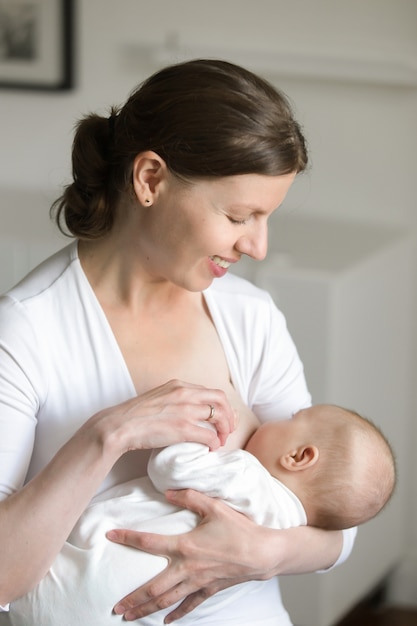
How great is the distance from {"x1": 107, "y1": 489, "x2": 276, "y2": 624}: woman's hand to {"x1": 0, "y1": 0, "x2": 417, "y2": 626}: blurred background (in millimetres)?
1231

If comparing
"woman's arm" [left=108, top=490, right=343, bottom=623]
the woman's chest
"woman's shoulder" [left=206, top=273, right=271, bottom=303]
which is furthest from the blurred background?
"woman's arm" [left=108, top=490, right=343, bottom=623]

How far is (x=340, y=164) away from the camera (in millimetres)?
3232

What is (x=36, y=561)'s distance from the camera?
1.54 m

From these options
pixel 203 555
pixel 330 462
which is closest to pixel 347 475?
pixel 330 462

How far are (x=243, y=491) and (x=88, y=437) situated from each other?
27 centimetres

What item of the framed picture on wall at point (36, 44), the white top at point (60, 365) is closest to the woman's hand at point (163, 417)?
the white top at point (60, 365)

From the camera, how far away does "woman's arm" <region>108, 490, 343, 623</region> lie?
1604mm

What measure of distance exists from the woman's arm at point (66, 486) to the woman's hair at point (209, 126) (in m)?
0.33

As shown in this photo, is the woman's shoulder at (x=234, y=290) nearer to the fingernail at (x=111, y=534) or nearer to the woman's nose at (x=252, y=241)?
the woman's nose at (x=252, y=241)

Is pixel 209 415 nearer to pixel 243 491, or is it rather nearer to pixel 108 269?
pixel 243 491

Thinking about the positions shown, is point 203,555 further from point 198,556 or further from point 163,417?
point 163,417

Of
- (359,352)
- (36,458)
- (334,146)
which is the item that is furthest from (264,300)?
(334,146)

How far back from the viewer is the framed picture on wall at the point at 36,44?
3.44 metres

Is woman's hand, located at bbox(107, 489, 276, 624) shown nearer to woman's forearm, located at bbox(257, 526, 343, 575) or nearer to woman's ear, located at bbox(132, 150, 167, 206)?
woman's forearm, located at bbox(257, 526, 343, 575)
